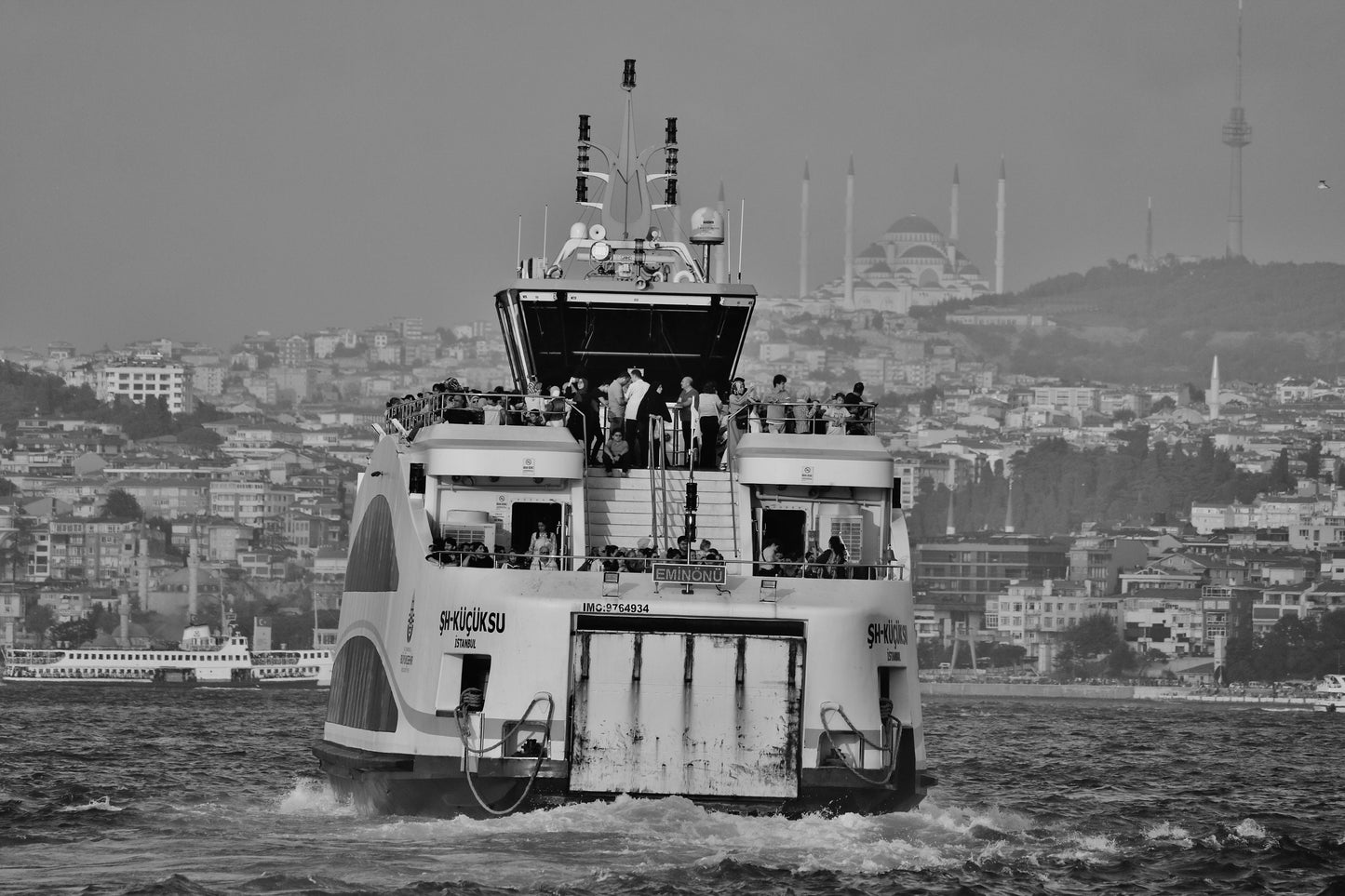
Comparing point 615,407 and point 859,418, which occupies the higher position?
point 615,407

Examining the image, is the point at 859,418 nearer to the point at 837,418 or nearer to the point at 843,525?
the point at 837,418

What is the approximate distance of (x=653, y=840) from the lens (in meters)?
23.7

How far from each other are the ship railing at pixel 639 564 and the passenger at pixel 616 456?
5.14 ft

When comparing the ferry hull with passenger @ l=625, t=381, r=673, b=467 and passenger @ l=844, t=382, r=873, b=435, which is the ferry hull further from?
passenger @ l=625, t=381, r=673, b=467

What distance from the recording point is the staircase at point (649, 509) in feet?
88.2

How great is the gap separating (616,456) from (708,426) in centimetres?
129

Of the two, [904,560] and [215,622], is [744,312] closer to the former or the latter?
[904,560]

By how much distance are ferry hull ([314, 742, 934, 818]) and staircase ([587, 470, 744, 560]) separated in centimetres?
289

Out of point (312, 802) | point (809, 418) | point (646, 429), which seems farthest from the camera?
point (312, 802)

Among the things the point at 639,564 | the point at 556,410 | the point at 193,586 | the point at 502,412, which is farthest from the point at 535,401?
the point at 193,586

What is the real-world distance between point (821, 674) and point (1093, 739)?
43.3 metres

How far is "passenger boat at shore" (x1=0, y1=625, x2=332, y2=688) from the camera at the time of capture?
14400cm

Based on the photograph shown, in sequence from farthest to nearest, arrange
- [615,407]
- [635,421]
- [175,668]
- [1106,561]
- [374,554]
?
[1106,561] < [175,668] < [374,554] < [615,407] < [635,421]

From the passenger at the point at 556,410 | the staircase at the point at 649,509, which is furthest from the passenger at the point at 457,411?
the staircase at the point at 649,509
